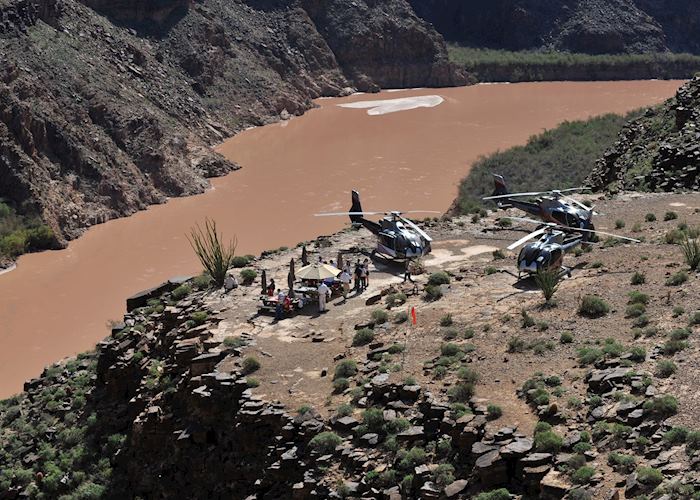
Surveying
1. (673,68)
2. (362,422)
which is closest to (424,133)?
(673,68)

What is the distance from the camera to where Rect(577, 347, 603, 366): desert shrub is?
26.5 m

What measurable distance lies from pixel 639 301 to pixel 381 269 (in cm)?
1056

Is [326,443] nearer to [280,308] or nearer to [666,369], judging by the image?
[666,369]

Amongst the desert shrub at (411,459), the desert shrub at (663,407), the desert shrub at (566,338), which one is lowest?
the desert shrub at (411,459)

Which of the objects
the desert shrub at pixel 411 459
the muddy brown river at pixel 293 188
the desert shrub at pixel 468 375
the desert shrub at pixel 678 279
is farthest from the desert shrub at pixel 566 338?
the muddy brown river at pixel 293 188

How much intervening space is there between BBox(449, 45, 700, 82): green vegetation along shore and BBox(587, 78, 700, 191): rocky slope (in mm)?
69225

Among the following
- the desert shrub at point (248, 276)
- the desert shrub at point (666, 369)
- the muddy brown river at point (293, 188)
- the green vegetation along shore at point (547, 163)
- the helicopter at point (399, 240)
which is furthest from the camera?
the green vegetation along shore at point (547, 163)

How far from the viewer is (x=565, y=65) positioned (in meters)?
128

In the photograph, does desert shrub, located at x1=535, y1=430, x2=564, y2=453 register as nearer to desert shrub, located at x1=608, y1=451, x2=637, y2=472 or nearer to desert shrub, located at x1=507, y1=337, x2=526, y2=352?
desert shrub, located at x1=608, y1=451, x2=637, y2=472

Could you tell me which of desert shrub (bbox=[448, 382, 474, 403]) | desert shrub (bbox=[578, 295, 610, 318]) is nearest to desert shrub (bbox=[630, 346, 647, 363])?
desert shrub (bbox=[448, 382, 474, 403])

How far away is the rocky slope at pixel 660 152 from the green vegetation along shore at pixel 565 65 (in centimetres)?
6922

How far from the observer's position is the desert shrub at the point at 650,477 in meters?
20.2

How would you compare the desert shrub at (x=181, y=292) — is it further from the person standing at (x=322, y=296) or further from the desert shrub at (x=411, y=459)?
the desert shrub at (x=411, y=459)

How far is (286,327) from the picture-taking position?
108 ft
